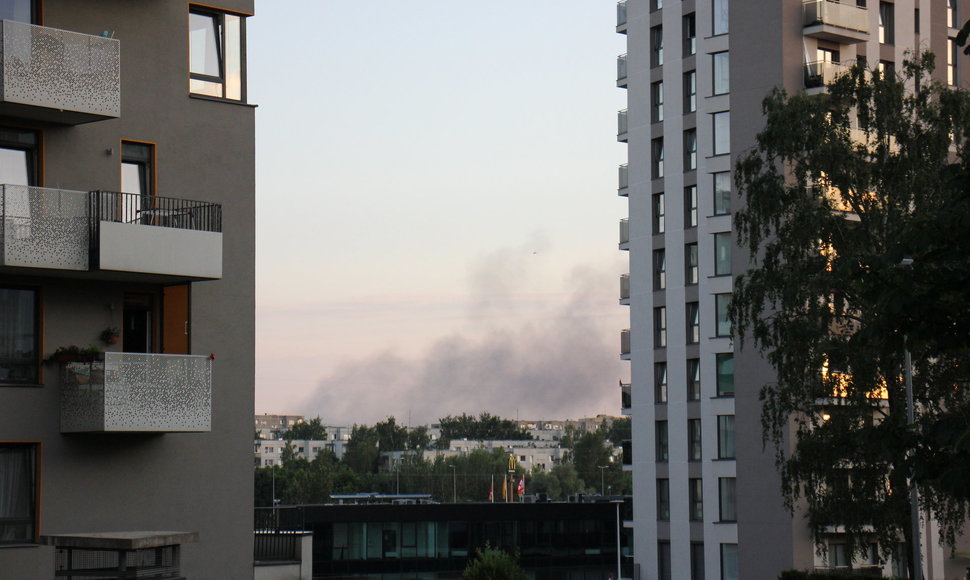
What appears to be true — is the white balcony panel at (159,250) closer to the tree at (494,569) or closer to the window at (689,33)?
the tree at (494,569)

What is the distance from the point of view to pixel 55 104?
79.2 feet

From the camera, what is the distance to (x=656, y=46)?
68812 mm

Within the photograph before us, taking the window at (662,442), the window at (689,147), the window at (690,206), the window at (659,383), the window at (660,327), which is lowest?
the window at (662,442)

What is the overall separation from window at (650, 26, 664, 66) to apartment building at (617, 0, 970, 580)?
0.27ft

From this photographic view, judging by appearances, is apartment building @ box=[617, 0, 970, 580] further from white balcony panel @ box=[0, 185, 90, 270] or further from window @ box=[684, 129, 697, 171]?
white balcony panel @ box=[0, 185, 90, 270]

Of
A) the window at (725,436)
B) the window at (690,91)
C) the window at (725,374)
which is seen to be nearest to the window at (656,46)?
the window at (690,91)

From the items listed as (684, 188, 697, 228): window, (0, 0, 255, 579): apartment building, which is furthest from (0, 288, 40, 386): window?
(684, 188, 697, 228): window

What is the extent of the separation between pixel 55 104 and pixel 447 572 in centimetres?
6881

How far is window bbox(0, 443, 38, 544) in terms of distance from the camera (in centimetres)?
2383

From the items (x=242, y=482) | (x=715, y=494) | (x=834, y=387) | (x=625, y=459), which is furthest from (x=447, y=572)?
(x=242, y=482)

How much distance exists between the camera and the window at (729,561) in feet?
205

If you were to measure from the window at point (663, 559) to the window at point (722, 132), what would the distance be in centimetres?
1839

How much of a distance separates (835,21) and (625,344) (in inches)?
750

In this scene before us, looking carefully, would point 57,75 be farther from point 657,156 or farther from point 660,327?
point 657,156
